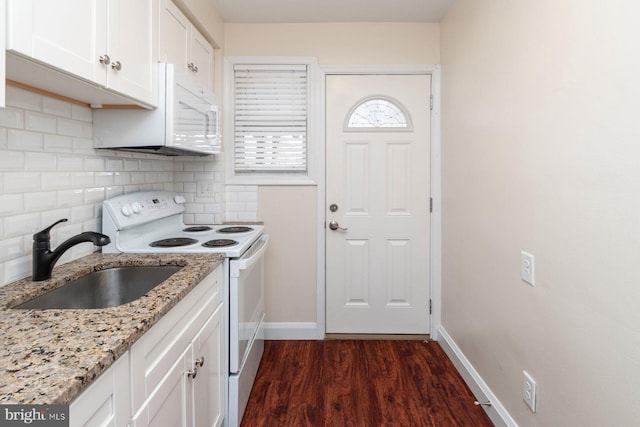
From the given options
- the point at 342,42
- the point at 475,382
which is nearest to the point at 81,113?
the point at 342,42

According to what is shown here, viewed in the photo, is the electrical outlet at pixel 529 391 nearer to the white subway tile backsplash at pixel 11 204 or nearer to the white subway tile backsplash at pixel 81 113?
the white subway tile backsplash at pixel 11 204

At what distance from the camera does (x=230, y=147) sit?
2746mm

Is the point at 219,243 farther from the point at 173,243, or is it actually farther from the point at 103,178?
the point at 103,178

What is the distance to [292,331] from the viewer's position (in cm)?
278

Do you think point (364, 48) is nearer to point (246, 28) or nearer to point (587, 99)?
point (246, 28)

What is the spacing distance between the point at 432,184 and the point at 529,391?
1571 millimetres

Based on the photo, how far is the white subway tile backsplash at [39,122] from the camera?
130 centimetres

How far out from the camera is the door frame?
2.70 m

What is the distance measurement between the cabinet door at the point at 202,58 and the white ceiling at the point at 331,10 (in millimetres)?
340

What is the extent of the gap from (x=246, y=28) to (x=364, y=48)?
925mm

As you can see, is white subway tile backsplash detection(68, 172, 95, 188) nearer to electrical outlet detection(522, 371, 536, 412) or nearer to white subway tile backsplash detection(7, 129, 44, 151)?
white subway tile backsplash detection(7, 129, 44, 151)

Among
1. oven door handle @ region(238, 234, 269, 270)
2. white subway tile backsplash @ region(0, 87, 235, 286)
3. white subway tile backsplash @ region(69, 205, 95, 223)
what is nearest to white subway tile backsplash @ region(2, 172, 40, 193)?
white subway tile backsplash @ region(0, 87, 235, 286)

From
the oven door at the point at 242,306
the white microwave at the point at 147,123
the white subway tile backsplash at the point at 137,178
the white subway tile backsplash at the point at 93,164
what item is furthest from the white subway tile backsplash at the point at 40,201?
the oven door at the point at 242,306

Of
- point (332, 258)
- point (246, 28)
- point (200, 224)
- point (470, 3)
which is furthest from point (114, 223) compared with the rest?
point (470, 3)
